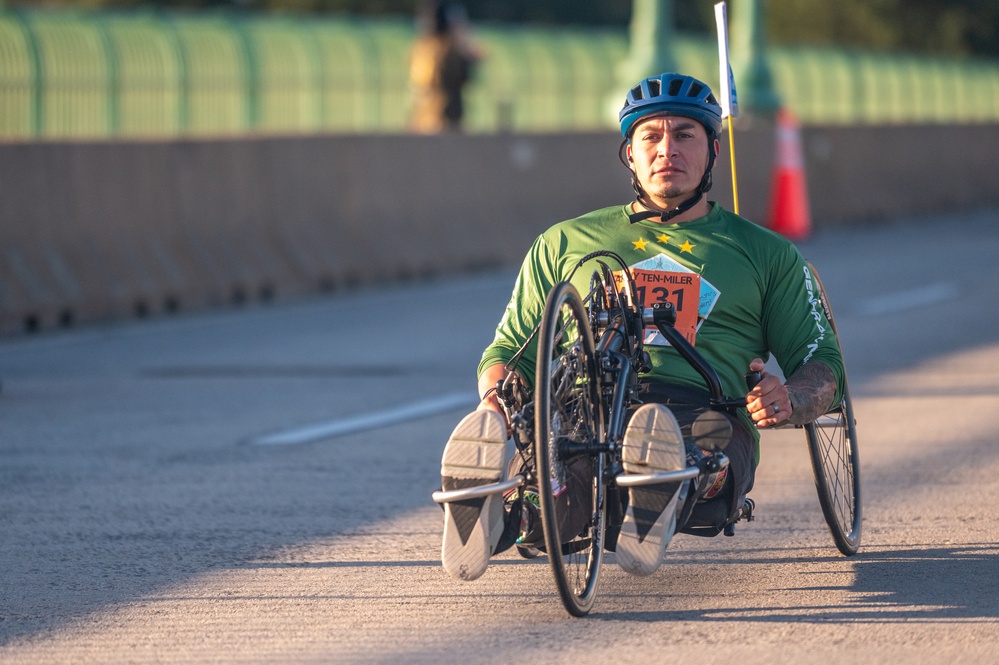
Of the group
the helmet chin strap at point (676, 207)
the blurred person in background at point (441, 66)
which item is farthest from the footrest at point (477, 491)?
the blurred person in background at point (441, 66)

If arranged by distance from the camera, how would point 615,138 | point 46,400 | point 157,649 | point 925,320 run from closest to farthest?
point 157,649 → point 46,400 → point 925,320 → point 615,138

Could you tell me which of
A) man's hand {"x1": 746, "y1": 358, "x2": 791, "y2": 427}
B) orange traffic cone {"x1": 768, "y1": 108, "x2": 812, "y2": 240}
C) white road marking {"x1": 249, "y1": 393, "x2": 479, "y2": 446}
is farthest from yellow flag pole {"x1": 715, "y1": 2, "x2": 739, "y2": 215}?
orange traffic cone {"x1": 768, "y1": 108, "x2": 812, "y2": 240}

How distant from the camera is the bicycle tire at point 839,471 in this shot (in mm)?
5828

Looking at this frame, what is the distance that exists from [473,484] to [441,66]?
17.2 metres

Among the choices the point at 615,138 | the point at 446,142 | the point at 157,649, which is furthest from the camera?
the point at 615,138

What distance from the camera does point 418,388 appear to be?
1030cm

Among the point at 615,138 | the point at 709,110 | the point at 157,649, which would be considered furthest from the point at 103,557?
the point at 615,138

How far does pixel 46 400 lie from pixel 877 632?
6.07 metres

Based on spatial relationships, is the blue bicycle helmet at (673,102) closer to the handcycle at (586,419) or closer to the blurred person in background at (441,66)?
the handcycle at (586,419)

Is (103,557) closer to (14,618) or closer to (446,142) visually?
(14,618)

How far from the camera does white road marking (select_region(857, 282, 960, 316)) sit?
14.4 meters

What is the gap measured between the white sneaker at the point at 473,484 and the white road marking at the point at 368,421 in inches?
142

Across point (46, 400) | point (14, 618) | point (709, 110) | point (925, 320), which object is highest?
point (709, 110)

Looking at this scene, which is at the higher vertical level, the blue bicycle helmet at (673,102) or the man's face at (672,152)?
the blue bicycle helmet at (673,102)
